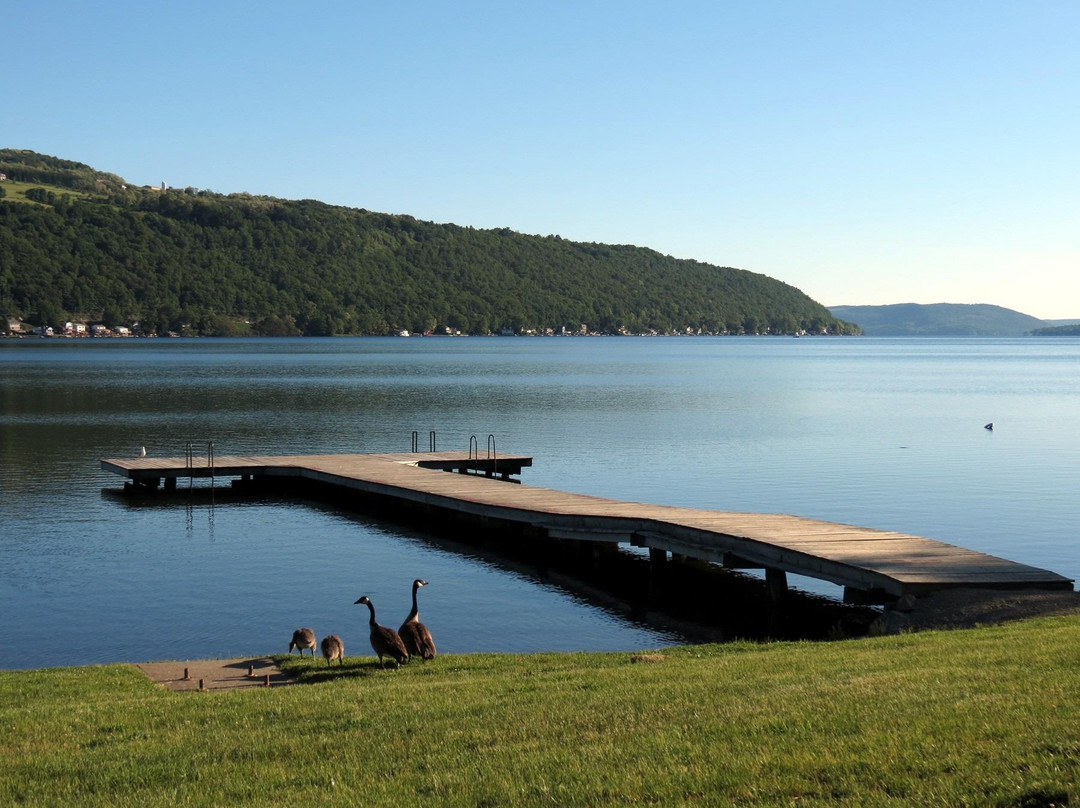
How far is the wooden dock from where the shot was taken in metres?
17.5

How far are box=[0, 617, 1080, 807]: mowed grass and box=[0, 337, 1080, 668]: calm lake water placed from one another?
634 centimetres

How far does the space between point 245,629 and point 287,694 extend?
7.45 m

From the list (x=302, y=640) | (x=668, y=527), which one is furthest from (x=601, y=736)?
(x=668, y=527)

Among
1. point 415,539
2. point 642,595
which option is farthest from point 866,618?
point 415,539

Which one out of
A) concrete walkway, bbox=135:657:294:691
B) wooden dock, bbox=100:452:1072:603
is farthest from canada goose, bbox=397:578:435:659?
wooden dock, bbox=100:452:1072:603

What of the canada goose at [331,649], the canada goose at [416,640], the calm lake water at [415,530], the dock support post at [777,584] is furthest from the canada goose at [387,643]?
the dock support post at [777,584]

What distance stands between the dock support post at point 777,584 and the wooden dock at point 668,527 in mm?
17

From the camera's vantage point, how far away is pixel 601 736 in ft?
28.3

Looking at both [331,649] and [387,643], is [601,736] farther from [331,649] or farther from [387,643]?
[331,649]

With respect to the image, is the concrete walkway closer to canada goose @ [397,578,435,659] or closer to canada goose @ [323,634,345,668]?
canada goose @ [323,634,345,668]

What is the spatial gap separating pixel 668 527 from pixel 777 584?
2617 millimetres

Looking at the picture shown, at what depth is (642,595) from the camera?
21.9 meters

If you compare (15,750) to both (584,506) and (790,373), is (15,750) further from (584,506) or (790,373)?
(790,373)

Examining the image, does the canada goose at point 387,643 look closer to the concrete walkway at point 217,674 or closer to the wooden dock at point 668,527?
the concrete walkway at point 217,674
